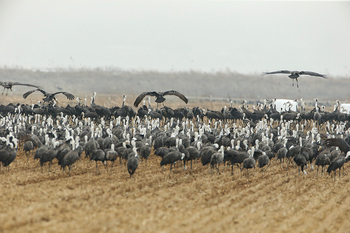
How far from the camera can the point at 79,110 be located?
27.8m

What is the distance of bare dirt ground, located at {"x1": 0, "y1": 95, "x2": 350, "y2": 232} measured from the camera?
26.6 feet

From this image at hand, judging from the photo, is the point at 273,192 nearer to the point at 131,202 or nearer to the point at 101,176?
the point at 131,202

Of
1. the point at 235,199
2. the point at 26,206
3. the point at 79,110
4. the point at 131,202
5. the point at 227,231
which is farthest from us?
the point at 79,110

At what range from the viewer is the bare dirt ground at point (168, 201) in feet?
26.6

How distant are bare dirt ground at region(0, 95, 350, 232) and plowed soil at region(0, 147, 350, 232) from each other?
0.02m

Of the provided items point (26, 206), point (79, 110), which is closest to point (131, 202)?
point (26, 206)

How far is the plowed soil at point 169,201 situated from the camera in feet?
26.6

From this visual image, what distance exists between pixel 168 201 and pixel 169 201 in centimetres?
3

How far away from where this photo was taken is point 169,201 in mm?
9906

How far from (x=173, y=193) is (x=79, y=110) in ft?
61.0

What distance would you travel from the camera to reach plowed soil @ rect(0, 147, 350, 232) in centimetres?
810

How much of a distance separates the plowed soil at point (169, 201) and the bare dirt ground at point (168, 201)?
0.02 m

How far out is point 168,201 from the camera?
9.91 m

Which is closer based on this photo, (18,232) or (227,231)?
(18,232)
